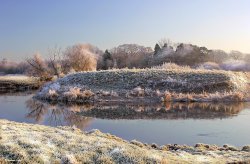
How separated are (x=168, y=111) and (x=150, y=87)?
1065 cm

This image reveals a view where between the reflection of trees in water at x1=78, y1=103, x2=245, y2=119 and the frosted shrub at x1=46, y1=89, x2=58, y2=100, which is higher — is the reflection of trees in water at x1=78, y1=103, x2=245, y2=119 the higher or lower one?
the lower one

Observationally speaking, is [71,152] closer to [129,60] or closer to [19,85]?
[19,85]

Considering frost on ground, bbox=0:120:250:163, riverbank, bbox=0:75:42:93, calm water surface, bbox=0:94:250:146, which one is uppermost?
riverbank, bbox=0:75:42:93

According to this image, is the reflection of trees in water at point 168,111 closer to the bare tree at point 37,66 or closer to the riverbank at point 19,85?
the riverbank at point 19,85

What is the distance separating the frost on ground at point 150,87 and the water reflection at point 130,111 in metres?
2.84

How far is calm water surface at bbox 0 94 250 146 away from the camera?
18531 mm

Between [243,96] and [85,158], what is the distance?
2664cm

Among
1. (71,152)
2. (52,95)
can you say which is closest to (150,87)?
(52,95)

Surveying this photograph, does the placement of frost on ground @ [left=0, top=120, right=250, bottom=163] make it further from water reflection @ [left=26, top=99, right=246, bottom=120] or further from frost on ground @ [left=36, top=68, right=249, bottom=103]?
frost on ground @ [left=36, top=68, right=249, bottom=103]

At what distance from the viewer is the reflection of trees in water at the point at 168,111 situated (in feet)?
83.2

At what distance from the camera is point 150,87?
38250mm

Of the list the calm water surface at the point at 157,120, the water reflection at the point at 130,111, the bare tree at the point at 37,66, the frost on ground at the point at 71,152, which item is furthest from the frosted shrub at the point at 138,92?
the bare tree at the point at 37,66

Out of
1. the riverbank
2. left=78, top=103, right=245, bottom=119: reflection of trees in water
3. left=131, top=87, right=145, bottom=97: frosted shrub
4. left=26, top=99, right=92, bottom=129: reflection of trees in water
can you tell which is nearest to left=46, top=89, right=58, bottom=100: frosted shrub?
left=26, top=99, right=92, bottom=129: reflection of trees in water

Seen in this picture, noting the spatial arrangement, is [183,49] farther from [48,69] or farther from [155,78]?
[155,78]
